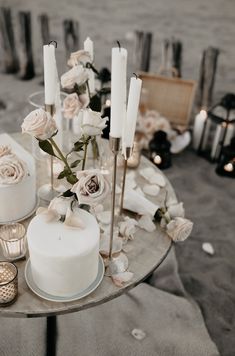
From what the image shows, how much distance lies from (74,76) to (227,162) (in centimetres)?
145

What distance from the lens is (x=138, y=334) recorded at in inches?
61.9

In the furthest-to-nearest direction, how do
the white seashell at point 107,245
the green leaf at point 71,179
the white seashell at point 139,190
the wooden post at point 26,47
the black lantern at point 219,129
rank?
the wooden post at point 26,47, the black lantern at point 219,129, the white seashell at point 139,190, the white seashell at point 107,245, the green leaf at point 71,179

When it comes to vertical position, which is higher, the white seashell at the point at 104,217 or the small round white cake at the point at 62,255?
the small round white cake at the point at 62,255

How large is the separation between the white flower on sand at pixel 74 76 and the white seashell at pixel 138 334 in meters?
0.92

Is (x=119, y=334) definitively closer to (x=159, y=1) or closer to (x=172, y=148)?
(x=172, y=148)

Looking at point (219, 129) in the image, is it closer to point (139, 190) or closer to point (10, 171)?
point (139, 190)

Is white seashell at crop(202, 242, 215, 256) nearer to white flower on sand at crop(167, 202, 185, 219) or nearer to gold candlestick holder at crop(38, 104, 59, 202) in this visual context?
white flower on sand at crop(167, 202, 185, 219)

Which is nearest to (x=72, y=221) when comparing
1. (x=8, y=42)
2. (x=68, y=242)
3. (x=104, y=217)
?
(x=68, y=242)

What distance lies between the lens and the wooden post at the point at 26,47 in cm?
308

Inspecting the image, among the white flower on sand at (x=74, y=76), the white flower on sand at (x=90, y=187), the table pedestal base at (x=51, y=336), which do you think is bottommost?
the table pedestal base at (x=51, y=336)

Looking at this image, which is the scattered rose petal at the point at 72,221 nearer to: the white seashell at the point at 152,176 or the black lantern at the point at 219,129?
the white seashell at the point at 152,176

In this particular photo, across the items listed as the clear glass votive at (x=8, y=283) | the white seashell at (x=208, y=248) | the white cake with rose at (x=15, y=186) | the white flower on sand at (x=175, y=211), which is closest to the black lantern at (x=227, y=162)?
the white seashell at (x=208, y=248)

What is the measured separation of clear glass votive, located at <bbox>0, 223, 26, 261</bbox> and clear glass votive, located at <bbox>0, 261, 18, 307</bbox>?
5 centimetres

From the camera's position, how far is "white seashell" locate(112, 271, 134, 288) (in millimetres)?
1117
